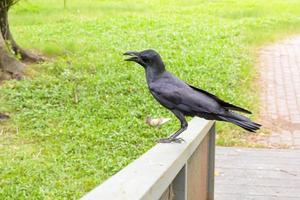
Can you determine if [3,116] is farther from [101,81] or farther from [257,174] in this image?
[257,174]

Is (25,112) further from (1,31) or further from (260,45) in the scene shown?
(260,45)

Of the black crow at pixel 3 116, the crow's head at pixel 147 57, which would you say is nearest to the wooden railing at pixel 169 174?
the crow's head at pixel 147 57

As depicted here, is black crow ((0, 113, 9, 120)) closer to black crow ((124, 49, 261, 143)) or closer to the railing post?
the railing post

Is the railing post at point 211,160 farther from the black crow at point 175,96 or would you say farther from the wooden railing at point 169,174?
the black crow at point 175,96

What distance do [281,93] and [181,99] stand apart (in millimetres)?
7393

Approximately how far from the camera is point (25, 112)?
7.81m

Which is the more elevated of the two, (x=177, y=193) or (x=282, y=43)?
(x=177, y=193)

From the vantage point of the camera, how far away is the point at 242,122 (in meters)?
3.11

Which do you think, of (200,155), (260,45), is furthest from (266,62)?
(200,155)

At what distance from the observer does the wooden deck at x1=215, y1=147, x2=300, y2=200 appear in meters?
5.52

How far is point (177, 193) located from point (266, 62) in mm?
9739

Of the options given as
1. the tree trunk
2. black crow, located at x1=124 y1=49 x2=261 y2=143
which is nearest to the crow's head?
black crow, located at x1=124 y1=49 x2=261 y2=143

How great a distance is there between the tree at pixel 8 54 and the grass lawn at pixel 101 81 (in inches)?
9.0

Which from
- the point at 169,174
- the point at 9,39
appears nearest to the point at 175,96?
the point at 169,174
